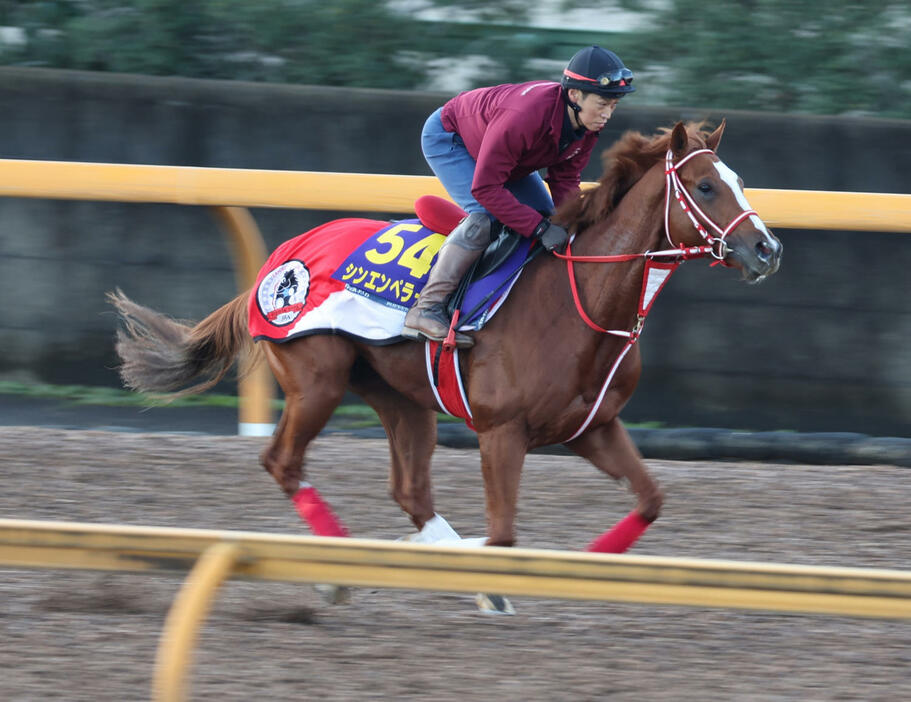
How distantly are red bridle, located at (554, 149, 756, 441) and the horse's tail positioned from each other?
160 centimetres

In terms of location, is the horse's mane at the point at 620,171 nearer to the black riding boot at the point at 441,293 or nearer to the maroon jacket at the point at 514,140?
the maroon jacket at the point at 514,140

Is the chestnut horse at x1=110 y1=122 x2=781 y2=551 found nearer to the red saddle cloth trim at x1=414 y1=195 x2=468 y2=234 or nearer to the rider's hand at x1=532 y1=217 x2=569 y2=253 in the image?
the rider's hand at x1=532 y1=217 x2=569 y2=253

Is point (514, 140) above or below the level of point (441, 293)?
above

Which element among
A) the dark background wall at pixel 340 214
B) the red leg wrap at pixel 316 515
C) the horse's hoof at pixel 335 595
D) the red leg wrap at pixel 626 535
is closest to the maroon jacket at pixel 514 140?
the red leg wrap at pixel 626 535

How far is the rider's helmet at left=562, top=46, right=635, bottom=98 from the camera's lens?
4465 millimetres

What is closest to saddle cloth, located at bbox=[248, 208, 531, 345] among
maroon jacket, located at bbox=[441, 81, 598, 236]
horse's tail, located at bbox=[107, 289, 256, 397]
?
maroon jacket, located at bbox=[441, 81, 598, 236]

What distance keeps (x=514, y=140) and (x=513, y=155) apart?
0.06 metres

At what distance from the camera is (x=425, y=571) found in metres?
3.36

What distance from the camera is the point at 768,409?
6.79 metres

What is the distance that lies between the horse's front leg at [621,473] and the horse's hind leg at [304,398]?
0.96 m

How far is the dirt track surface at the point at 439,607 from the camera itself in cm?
375

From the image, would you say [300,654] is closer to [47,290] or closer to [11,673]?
[11,673]

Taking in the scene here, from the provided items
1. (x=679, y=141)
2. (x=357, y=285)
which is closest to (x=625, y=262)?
(x=679, y=141)

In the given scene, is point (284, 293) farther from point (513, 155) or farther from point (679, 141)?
point (679, 141)
